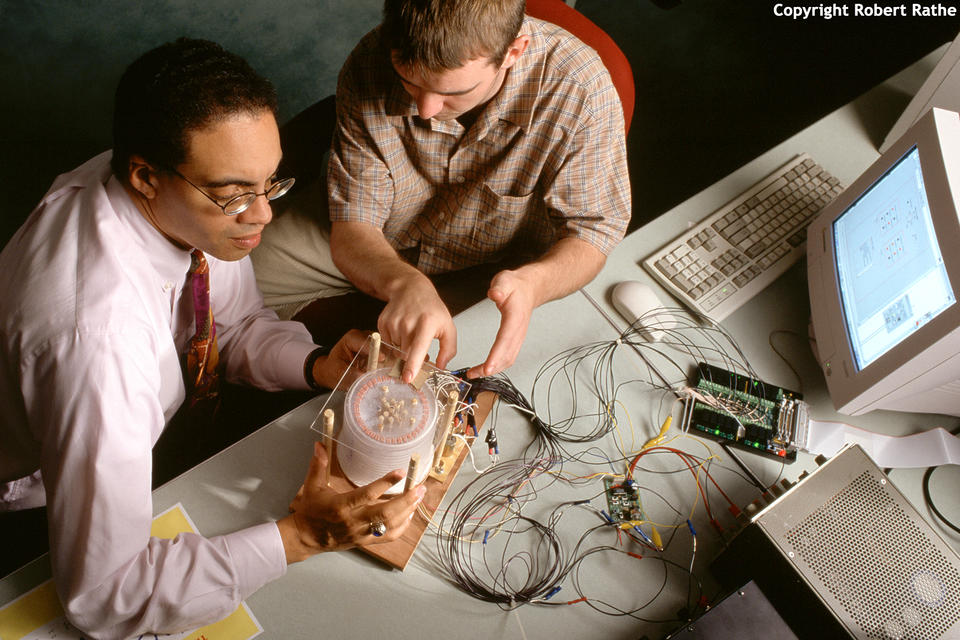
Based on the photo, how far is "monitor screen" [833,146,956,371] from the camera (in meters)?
1.19

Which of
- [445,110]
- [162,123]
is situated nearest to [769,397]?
[445,110]

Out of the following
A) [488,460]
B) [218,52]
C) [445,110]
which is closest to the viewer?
[218,52]

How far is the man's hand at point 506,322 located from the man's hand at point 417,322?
0.28ft

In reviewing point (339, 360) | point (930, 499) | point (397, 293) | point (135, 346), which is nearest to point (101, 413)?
point (135, 346)

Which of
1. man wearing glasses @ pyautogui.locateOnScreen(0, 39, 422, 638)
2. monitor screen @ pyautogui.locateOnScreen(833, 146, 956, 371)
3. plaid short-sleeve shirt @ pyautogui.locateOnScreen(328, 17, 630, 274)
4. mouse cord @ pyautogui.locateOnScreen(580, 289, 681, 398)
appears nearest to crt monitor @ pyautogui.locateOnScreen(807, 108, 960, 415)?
monitor screen @ pyautogui.locateOnScreen(833, 146, 956, 371)

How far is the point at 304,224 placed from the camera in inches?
69.3

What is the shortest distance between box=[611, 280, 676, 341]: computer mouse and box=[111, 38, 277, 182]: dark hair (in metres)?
0.89

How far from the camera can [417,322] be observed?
1.20m

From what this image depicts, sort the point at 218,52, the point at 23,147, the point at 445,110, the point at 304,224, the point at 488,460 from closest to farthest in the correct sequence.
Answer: the point at 218,52 < the point at 488,460 < the point at 445,110 < the point at 304,224 < the point at 23,147

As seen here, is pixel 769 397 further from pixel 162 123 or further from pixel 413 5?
pixel 162 123

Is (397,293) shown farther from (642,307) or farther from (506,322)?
(642,307)

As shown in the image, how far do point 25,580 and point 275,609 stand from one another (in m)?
0.39

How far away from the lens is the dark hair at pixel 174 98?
1035mm

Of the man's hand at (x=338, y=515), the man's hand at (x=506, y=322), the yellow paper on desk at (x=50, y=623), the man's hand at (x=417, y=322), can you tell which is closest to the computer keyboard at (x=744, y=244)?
the man's hand at (x=506, y=322)
